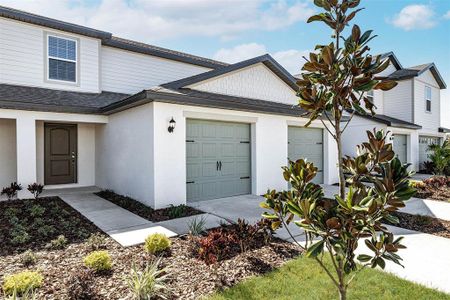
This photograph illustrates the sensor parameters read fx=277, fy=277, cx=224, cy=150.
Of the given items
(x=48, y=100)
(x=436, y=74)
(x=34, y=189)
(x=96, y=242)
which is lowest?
(x=96, y=242)

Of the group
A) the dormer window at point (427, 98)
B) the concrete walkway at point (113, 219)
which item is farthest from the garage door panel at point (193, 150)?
the dormer window at point (427, 98)

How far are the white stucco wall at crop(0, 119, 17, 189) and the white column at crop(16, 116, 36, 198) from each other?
63.9 inches

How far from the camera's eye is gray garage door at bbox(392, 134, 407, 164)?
16.4 metres

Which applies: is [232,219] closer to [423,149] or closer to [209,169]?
[209,169]

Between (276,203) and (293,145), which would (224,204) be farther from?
(276,203)

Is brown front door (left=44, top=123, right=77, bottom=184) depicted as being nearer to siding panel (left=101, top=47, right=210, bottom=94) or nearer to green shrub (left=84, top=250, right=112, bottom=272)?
siding panel (left=101, top=47, right=210, bottom=94)

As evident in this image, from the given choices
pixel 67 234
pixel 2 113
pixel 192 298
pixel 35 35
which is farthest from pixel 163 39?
pixel 192 298

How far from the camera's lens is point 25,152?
28.1ft

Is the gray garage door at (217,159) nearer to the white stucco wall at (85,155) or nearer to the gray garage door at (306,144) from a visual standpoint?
the gray garage door at (306,144)

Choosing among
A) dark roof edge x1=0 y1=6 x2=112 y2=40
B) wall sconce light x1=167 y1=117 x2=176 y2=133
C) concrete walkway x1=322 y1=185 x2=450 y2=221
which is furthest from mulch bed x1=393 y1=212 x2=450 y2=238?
dark roof edge x1=0 y1=6 x2=112 y2=40

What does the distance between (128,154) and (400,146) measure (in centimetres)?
1594

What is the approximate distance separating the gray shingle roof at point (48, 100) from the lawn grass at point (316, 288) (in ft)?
26.5

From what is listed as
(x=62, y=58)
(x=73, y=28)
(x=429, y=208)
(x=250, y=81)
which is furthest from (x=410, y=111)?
(x=62, y=58)

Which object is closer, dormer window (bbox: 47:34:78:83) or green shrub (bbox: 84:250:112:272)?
green shrub (bbox: 84:250:112:272)
